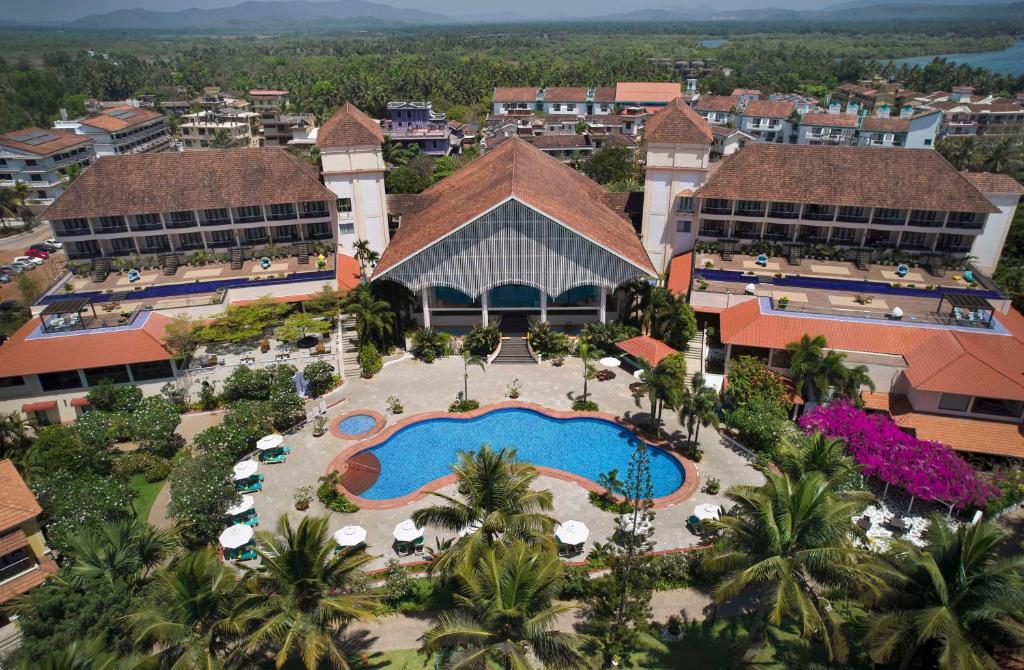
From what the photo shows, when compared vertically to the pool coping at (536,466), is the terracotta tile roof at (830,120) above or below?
above

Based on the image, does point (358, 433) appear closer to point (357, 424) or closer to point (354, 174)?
point (357, 424)

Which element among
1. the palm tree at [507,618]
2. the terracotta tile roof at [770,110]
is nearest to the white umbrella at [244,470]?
the palm tree at [507,618]

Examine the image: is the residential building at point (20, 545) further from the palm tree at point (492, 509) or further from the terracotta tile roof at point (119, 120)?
the terracotta tile roof at point (119, 120)

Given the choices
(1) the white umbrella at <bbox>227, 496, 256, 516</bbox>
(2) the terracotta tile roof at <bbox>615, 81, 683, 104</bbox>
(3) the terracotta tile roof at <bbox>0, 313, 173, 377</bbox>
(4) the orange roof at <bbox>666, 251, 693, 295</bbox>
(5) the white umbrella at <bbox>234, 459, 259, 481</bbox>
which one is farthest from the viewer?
(2) the terracotta tile roof at <bbox>615, 81, 683, 104</bbox>

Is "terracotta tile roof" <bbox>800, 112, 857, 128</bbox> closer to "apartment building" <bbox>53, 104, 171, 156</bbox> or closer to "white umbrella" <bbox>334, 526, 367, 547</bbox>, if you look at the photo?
"white umbrella" <bbox>334, 526, 367, 547</bbox>

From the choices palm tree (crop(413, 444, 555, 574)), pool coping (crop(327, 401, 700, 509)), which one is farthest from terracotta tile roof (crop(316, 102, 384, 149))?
palm tree (crop(413, 444, 555, 574))

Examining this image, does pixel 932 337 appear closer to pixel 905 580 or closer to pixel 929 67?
pixel 905 580

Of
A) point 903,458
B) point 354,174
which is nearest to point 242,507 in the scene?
point 354,174
